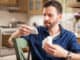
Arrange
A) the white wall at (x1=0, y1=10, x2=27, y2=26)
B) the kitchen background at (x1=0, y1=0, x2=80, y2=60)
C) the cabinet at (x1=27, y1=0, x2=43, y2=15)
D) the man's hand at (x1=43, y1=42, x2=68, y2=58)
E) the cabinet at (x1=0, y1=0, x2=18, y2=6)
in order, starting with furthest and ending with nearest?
the cabinet at (x1=0, y1=0, x2=18, y2=6), the white wall at (x1=0, y1=10, x2=27, y2=26), the cabinet at (x1=27, y1=0, x2=43, y2=15), the kitchen background at (x1=0, y1=0, x2=80, y2=60), the man's hand at (x1=43, y1=42, x2=68, y2=58)

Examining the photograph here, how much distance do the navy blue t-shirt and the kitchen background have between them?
9 centimetres

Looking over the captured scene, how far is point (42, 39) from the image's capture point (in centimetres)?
123

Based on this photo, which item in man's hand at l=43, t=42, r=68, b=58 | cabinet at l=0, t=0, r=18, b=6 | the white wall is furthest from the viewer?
cabinet at l=0, t=0, r=18, b=6

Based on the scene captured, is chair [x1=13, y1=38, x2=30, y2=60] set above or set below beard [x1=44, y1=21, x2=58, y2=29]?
below

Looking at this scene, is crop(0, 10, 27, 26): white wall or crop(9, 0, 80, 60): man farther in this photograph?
crop(0, 10, 27, 26): white wall

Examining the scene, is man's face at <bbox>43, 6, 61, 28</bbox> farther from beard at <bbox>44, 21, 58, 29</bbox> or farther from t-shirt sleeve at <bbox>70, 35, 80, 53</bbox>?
t-shirt sleeve at <bbox>70, 35, 80, 53</bbox>

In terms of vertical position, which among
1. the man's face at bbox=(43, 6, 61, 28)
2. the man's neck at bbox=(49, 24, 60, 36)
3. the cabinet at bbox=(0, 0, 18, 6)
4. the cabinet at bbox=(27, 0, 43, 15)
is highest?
the cabinet at bbox=(0, 0, 18, 6)

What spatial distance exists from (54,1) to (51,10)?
6cm

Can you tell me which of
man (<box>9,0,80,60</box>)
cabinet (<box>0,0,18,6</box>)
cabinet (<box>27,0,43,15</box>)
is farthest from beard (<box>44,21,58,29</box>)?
cabinet (<box>0,0,18,6</box>)

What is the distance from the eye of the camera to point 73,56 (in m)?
1.18

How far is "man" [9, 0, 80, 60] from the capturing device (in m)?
1.19

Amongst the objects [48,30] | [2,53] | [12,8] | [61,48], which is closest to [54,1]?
[48,30]

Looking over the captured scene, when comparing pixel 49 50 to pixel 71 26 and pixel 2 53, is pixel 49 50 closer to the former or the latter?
pixel 71 26

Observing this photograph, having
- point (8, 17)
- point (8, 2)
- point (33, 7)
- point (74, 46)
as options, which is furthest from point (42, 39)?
point (8, 2)
